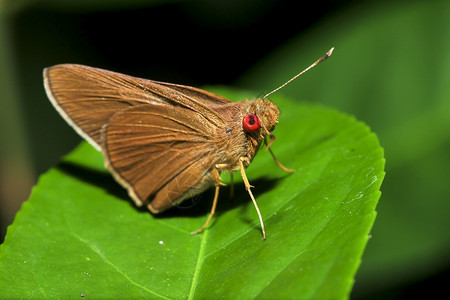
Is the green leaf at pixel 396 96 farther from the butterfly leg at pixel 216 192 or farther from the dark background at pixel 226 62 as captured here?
the butterfly leg at pixel 216 192

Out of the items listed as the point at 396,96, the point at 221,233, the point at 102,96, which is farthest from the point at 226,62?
the point at 221,233

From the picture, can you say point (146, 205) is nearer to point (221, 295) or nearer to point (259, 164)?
point (259, 164)

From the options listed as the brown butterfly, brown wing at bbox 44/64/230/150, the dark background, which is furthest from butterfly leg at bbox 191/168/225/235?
the dark background

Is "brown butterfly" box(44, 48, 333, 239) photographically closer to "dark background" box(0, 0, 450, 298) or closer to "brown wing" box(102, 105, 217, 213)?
"brown wing" box(102, 105, 217, 213)

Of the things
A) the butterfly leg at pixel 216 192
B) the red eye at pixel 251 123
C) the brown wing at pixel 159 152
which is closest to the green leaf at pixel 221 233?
the butterfly leg at pixel 216 192

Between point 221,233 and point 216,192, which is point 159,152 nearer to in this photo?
point 216,192
